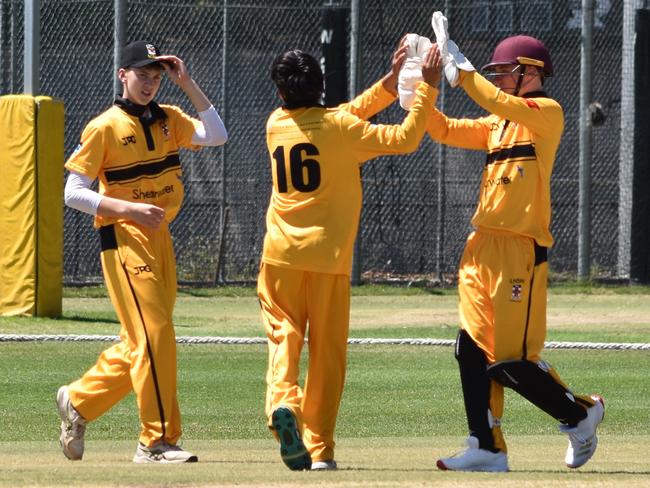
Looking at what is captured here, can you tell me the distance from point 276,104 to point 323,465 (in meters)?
12.2

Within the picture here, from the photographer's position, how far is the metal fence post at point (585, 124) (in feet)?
57.6

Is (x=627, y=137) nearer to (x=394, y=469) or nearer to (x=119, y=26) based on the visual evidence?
(x=119, y=26)

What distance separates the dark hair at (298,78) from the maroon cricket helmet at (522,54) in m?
0.93

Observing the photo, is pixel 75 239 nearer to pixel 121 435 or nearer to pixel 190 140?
pixel 121 435

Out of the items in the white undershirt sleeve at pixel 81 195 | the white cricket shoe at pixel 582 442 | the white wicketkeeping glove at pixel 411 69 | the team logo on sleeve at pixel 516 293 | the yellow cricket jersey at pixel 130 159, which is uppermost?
the white wicketkeeping glove at pixel 411 69

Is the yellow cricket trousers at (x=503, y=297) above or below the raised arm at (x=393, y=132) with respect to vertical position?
below


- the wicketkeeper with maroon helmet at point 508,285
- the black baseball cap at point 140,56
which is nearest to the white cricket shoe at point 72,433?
the black baseball cap at point 140,56

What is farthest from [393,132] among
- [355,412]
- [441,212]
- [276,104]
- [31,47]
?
[276,104]

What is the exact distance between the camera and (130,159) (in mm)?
6867

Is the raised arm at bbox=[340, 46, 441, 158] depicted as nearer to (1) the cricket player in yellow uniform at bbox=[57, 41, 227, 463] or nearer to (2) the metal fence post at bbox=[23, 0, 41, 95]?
(1) the cricket player in yellow uniform at bbox=[57, 41, 227, 463]

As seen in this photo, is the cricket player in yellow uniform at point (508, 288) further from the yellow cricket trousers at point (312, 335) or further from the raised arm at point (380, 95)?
the yellow cricket trousers at point (312, 335)

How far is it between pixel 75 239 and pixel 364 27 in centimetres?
448

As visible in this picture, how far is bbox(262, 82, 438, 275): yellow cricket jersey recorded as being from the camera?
21.3ft

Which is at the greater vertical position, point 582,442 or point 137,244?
point 137,244
